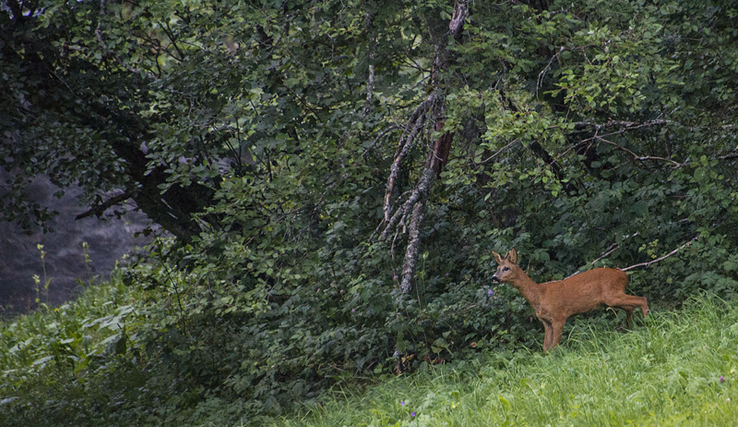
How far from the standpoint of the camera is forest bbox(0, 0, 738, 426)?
4766 mm

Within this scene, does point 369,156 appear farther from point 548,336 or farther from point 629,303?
point 629,303

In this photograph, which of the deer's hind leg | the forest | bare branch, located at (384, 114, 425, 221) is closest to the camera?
the deer's hind leg

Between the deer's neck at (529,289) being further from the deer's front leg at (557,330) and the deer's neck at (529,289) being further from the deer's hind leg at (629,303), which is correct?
the deer's hind leg at (629,303)

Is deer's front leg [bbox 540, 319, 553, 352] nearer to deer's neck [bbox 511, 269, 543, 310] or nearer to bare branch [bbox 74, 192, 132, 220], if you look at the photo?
deer's neck [bbox 511, 269, 543, 310]

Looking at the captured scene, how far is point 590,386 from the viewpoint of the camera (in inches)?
134

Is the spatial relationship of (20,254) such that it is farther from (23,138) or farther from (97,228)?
(23,138)

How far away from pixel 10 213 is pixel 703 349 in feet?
18.5

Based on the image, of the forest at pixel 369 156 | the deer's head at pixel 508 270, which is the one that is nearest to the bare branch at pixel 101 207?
the forest at pixel 369 156

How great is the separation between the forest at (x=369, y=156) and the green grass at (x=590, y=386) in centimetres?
26

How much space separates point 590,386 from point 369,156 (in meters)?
3.04

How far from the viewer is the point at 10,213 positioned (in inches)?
229

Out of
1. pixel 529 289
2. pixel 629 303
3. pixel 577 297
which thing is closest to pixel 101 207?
pixel 529 289

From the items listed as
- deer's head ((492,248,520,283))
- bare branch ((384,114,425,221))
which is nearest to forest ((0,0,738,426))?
bare branch ((384,114,425,221))

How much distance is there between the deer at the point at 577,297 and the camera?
4.45 m
